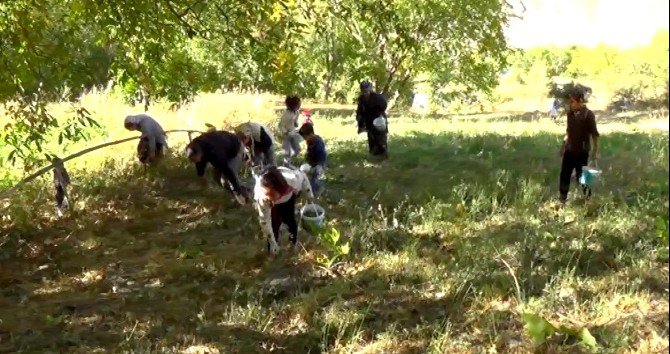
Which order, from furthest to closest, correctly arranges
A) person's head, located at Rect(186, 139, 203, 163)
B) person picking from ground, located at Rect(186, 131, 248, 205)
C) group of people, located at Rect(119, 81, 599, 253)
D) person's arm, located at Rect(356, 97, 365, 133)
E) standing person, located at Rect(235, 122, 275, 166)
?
person's arm, located at Rect(356, 97, 365, 133)
standing person, located at Rect(235, 122, 275, 166)
person picking from ground, located at Rect(186, 131, 248, 205)
person's head, located at Rect(186, 139, 203, 163)
group of people, located at Rect(119, 81, 599, 253)

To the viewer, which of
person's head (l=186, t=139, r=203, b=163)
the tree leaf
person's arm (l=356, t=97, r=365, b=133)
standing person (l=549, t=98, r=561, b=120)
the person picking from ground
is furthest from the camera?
standing person (l=549, t=98, r=561, b=120)

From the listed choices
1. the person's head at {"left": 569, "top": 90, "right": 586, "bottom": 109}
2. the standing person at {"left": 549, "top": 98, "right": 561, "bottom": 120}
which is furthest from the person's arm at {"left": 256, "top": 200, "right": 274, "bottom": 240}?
the standing person at {"left": 549, "top": 98, "right": 561, "bottom": 120}

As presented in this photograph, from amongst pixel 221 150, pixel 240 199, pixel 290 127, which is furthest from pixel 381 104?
pixel 221 150

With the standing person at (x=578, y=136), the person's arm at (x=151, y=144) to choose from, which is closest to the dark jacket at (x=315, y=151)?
the person's arm at (x=151, y=144)

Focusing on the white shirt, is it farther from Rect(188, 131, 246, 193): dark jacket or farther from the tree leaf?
the tree leaf

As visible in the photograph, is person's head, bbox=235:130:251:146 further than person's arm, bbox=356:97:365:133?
No

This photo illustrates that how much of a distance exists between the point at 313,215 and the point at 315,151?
88 cm

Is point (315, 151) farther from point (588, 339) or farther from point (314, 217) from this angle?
point (588, 339)

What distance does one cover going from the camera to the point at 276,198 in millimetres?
5965

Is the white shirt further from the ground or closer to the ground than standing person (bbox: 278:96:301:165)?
closer to the ground

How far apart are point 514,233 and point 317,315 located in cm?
235

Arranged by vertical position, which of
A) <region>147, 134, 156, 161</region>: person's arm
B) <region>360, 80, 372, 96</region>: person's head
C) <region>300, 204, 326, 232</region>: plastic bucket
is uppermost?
<region>360, 80, 372, 96</region>: person's head

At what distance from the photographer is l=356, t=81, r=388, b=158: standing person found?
1023 cm

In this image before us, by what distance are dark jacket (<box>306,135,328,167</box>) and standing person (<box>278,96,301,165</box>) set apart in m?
1.46
